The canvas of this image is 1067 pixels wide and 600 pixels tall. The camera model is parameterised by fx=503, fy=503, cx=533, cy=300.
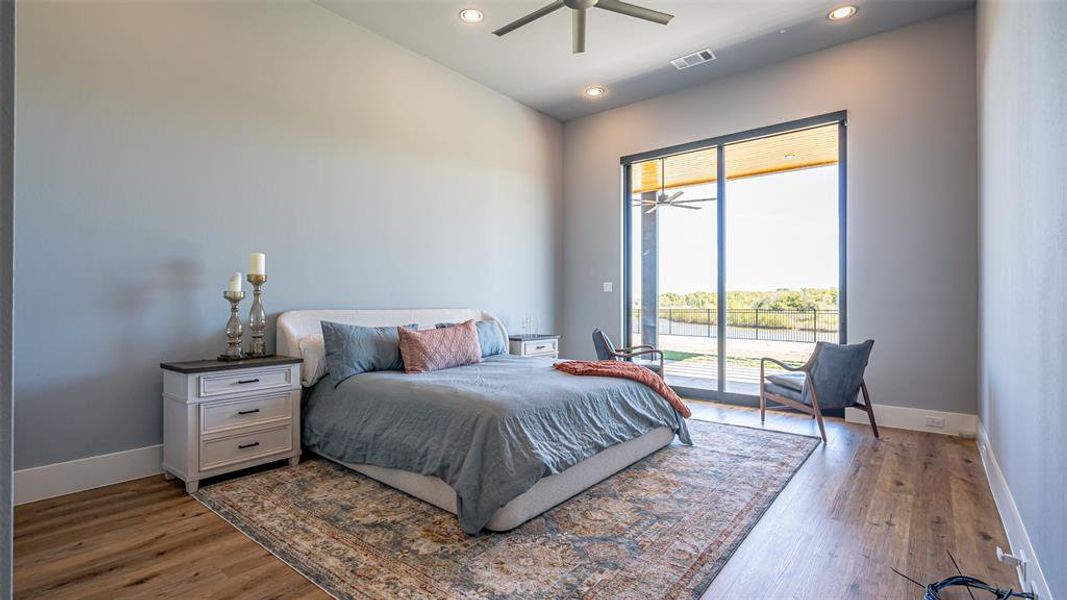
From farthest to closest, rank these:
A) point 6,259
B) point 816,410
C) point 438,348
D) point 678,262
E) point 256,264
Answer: point 678,262 → point 816,410 → point 438,348 → point 256,264 → point 6,259

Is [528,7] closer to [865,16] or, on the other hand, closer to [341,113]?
[341,113]

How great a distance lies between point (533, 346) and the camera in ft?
16.4

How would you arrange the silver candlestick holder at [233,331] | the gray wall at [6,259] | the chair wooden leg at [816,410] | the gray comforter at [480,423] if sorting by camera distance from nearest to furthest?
the gray wall at [6,259], the gray comforter at [480,423], the silver candlestick holder at [233,331], the chair wooden leg at [816,410]

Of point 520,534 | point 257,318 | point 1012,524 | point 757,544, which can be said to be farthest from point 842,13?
point 257,318

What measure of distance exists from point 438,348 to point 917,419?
12.5 feet

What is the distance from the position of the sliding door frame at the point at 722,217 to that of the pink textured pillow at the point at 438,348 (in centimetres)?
248

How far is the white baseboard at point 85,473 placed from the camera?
8.39 feet

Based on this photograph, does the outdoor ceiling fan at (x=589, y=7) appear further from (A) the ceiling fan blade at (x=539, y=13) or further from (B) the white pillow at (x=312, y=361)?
(B) the white pillow at (x=312, y=361)

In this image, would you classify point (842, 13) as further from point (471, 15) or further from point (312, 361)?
point (312, 361)

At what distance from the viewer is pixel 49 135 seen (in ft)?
8.66

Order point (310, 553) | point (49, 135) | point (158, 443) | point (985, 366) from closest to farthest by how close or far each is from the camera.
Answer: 1. point (310, 553)
2. point (49, 135)
3. point (158, 443)
4. point (985, 366)

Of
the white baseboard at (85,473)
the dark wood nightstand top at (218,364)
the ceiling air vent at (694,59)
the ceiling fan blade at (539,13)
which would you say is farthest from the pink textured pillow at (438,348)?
the ceiling air vent at (694,59)

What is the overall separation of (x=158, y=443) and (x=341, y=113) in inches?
102

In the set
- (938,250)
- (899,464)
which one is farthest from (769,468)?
(938,250)
